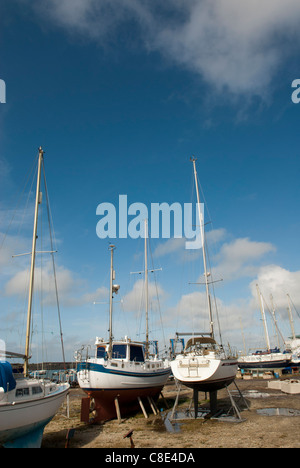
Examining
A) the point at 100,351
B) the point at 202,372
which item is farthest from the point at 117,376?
the point at 202,372

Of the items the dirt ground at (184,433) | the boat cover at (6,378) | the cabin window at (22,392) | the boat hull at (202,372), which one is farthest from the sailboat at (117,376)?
the boat cover at (6,378)

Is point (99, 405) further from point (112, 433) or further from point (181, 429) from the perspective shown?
point (181, 429)

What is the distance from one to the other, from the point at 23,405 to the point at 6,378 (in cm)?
126

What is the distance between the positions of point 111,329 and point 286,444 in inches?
498

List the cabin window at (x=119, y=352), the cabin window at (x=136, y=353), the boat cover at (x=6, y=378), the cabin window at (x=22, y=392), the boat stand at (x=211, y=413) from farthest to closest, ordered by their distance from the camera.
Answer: the cabin window at (x=136, y=353), the cabin window at (x=119, y=352), the boat stand at (x=211, y=413), the cabin window at (x=22, y=392), the boat cover at (x=6, y=378)

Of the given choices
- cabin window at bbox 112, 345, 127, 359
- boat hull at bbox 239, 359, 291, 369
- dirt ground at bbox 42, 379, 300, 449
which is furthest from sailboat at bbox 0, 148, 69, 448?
boat hull at bbox 239, 359, 291, 369

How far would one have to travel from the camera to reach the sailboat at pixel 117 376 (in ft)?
57.8

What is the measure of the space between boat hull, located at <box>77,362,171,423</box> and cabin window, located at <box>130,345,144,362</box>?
46.3 inches

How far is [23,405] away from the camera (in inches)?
424

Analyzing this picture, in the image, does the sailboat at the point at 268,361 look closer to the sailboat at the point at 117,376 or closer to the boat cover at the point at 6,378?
the sailboat at the point at 117,376

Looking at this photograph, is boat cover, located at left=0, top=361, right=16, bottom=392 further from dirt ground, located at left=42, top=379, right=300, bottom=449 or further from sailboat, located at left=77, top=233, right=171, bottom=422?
sailboat, located at left=77, top=233, right=171, bottom=422

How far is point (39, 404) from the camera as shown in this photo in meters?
11.6

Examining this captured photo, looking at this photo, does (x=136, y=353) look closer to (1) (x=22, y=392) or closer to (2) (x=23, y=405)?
(1) (x=22, y=392)

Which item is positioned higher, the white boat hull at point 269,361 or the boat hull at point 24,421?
the boat hull at point 24,421
